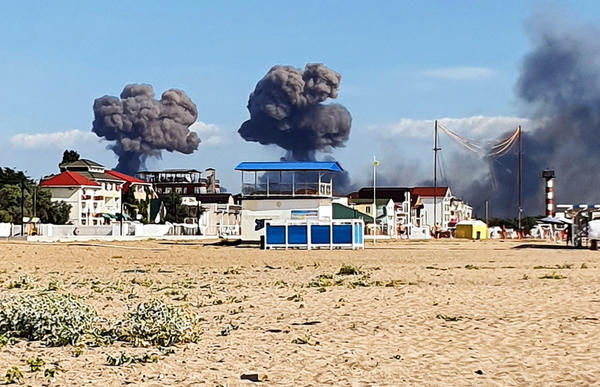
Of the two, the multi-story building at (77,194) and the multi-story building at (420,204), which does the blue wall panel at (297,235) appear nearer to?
the multi-story building at (77,194)

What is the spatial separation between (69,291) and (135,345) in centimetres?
852

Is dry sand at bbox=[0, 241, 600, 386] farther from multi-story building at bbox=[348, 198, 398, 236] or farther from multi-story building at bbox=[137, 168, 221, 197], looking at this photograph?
multi-story building at bbox=[137, 168, 221, 197]

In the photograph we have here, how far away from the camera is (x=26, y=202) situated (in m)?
94.8

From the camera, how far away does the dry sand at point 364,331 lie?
9172mm

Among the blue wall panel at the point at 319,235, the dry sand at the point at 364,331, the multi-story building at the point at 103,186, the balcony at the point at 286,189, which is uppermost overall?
the multi-story building at the point at 103,186

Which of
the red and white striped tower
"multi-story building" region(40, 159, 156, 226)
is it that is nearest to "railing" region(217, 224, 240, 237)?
"multi-story building" region(40, 159, 156, 226)

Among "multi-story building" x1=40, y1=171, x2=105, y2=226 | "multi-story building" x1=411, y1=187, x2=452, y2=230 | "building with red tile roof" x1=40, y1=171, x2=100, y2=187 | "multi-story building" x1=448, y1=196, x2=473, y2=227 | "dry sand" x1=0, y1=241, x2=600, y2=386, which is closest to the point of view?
"dry sand" x1=0, y1=241, x2=600, y2=386

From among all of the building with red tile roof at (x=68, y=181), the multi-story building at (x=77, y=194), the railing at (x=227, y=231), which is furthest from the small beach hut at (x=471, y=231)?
the building with red tile roof at (x=68, y=181)

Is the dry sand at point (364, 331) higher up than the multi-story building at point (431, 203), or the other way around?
the multi-story building at point (431, 203)

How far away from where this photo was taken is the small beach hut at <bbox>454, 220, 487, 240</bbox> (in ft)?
252

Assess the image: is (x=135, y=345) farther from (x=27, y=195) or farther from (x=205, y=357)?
(x=27, y=195)

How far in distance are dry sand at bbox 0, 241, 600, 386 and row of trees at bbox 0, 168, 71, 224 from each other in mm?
68349

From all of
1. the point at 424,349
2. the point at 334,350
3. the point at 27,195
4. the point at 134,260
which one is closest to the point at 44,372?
the point at 334,350

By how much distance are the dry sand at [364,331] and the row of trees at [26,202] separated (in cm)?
6835
